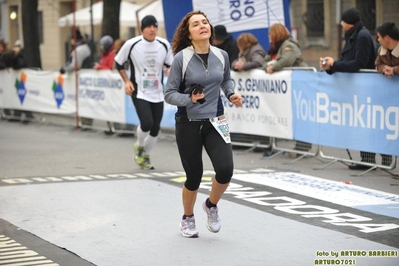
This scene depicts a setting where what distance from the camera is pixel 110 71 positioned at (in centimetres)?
1759

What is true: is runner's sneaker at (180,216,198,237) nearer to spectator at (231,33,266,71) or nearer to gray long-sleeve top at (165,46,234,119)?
gray long-sleeve top at (165,46,234,119)

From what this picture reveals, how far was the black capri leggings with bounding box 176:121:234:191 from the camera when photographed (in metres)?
7.55

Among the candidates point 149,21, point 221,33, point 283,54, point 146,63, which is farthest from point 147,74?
point 221,33

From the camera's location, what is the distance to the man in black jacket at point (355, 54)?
1173cm

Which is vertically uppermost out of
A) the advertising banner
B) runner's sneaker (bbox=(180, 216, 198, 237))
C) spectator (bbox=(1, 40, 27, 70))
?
spectator (bbox=(1, 40, 27, 70))

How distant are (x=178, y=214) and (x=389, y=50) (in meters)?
3.73

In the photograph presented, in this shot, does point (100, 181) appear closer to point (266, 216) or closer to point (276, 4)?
point (266, 216)

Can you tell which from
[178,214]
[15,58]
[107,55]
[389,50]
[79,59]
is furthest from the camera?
[15,58]

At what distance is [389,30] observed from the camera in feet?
36.1

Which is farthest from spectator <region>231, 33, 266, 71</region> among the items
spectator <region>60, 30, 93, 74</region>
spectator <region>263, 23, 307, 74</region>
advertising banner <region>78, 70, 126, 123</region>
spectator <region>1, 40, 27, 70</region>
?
spectator <region>1, 40, 27, 70</region>

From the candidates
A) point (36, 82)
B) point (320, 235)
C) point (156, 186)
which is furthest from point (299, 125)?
point (36, 82)

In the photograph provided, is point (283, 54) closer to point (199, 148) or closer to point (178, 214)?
point (178, 214)

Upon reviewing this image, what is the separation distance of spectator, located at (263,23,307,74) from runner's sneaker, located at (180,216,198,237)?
579cm

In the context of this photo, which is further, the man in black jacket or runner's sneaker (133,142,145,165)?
runner's sneaker (133,142,145,165)
